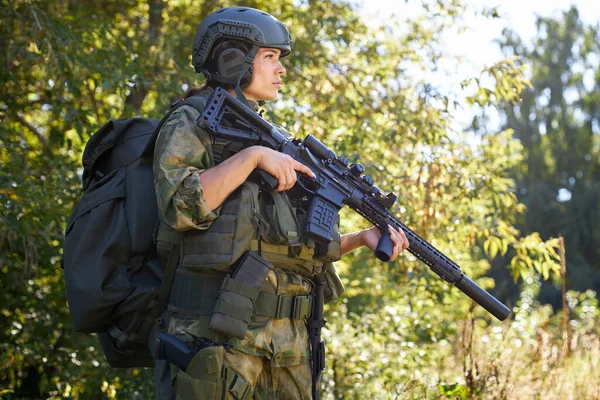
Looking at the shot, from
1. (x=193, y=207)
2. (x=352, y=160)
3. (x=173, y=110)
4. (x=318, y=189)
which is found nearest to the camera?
(x=193, y=207)

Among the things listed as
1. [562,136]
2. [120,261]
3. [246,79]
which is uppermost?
[562,136]

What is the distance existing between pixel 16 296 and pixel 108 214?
263cm

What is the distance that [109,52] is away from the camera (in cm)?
475

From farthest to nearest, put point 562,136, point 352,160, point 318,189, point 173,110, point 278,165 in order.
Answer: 1. point 562,136
2. point 352,160
3. point 318,189
4. point 173,110
5. point 278,165

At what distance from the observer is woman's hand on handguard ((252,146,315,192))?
2.59 meters

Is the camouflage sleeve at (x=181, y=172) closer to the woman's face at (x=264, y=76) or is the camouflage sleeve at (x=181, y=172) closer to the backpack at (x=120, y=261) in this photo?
the backpack at (x=120, y=261)

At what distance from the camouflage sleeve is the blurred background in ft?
5.73

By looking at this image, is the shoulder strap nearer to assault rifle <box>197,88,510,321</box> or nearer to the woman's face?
assault rifle <box>197,88,510,321</box>

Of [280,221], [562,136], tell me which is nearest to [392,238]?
[280,221]

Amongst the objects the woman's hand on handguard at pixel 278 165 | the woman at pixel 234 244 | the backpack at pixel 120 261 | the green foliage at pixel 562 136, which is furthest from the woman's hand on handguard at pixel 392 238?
the green foliage at pixel 562 136

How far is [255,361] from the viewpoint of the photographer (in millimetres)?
2672

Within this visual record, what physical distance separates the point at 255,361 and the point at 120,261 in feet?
2.07

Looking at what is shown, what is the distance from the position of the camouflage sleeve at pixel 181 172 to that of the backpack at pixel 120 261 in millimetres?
110

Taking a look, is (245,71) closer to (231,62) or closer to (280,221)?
(231,62)
